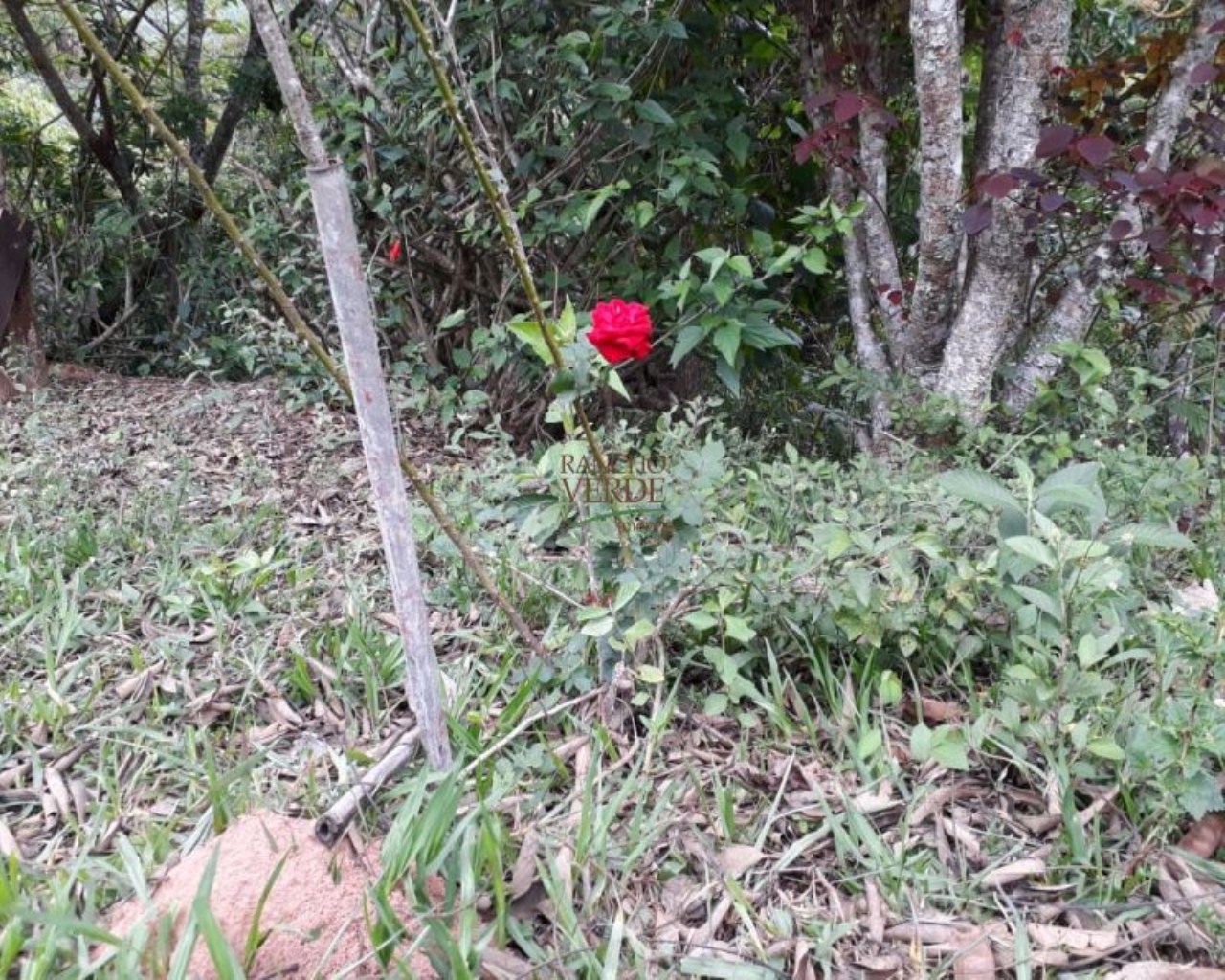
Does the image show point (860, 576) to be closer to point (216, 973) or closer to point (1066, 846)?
point (1066, 846)

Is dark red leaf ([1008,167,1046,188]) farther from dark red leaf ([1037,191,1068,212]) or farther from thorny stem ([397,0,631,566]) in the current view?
thorny stem ([397,0,631,566])

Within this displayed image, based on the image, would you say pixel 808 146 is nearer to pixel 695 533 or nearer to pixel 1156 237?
pixel 1156 237

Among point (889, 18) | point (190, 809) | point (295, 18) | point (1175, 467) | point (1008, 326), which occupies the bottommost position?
point (190, 809)

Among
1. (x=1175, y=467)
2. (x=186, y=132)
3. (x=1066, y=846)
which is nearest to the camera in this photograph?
(x=1066, y=846)

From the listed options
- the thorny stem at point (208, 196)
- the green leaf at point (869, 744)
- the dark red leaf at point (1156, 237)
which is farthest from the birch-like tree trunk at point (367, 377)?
the dark red leaf at point (1156, 237)

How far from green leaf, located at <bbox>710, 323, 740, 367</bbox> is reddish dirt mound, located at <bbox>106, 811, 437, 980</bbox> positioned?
184 cm

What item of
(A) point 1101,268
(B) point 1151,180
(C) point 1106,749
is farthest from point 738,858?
(A) point 1101,268

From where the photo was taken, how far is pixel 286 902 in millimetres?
1180

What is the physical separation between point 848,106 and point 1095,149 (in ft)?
2.22

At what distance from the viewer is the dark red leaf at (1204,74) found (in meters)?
2.34

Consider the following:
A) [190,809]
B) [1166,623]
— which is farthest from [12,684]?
[1166,623]

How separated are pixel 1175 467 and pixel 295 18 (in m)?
4.13

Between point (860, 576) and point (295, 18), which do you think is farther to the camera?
point (295, 18)

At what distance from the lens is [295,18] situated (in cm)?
424
